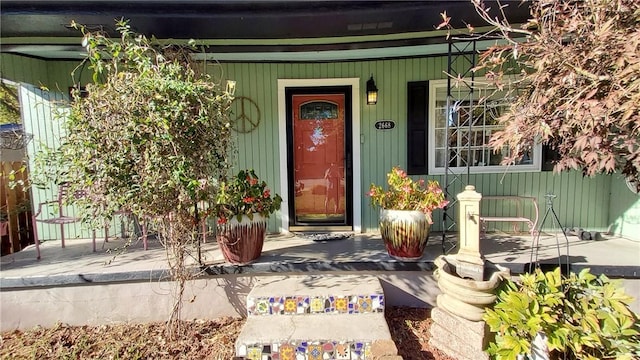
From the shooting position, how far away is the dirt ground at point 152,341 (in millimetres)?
2406

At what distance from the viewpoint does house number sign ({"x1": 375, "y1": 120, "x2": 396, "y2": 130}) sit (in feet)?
13.4

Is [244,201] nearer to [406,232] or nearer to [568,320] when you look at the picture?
[406,232]

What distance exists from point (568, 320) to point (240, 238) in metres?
2.51

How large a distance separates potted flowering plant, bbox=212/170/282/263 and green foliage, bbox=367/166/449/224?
42.4 inches

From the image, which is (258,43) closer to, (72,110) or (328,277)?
(72,110)

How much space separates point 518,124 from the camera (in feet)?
5.84

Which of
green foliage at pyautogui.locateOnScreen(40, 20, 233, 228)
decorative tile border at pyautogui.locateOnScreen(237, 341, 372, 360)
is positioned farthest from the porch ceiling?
decorative tile border at pyautogui.locateOnScreen(237, 341, 372, 360)

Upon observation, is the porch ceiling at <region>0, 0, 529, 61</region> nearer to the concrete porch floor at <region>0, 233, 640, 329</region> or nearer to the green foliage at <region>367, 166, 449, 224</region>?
the green foliage at <region>367, 166, 449, 224</region>

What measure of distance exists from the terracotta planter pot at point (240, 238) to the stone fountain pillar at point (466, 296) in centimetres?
164

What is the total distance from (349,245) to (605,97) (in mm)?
2575

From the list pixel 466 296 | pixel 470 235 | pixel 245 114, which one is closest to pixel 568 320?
pixel 466 296

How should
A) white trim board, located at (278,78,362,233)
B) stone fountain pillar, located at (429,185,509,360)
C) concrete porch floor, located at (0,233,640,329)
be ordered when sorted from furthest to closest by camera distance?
1. white trim board, located at (278,78,362,233)
2. concrete porch floor, located at (0,233,640,329)
3. stone fountain pillar, located at (429,185,509,360)

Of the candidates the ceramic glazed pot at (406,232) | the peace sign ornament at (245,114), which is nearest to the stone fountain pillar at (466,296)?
the ceramic glazed pot at (406,232)

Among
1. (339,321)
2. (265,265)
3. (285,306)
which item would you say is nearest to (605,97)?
(339,321)
